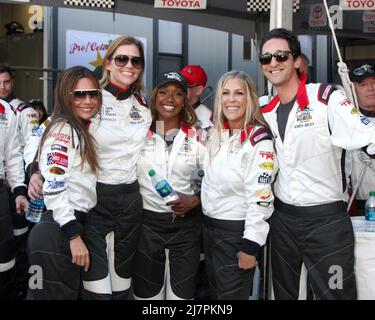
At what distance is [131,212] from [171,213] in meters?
0.26

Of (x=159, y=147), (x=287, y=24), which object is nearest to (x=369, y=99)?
(x=287, y=24)

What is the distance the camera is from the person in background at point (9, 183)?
4.03 m

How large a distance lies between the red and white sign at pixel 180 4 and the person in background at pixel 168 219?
262cm

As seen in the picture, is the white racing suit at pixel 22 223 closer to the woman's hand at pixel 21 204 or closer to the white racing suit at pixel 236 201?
the woman's hand at pixel 21 204

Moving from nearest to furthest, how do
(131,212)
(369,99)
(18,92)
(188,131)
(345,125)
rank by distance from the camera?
(345,125)
(131,212)
(188,131)
(369,99)
(18,92)

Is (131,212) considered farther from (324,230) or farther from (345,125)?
(345,125)

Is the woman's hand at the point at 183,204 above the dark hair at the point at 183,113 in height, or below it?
below

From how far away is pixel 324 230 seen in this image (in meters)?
2.88

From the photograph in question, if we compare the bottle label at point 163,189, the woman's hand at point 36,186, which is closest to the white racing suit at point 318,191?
the bottle label at point 163,189

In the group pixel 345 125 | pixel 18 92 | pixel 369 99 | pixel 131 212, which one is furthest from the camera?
pixel 18 92

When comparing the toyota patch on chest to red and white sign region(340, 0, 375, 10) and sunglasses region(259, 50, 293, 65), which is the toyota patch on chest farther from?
red and white sign region(340, 0, 375, 10)

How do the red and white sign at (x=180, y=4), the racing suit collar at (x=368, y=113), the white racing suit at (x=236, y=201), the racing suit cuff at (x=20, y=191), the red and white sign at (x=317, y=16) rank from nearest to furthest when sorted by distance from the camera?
the white racing suit at (x=236, y=201) → the racing suit collar at (x=368, y=113) → the racing suit cuff at (x=20, y=191) → the red and white sign at (x=180, y=4) → the red and white sign at (x=317, y=16)

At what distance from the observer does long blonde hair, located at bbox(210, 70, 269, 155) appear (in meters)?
3.10
